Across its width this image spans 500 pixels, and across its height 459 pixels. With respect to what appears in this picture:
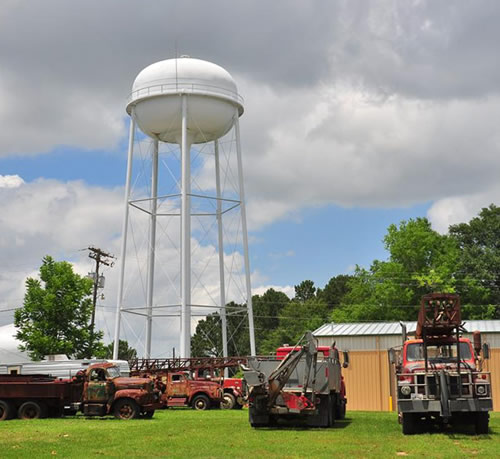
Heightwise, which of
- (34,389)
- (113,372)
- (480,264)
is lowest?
(34,389)

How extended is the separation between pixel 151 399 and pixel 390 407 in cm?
1360

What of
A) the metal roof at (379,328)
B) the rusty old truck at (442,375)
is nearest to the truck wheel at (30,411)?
the rusty old truck at (442,375)

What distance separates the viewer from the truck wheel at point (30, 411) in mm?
26578

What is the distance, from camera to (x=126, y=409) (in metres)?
26.0

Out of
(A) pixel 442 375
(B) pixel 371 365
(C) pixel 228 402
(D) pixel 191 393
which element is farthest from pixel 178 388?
(A) pixel 442 375

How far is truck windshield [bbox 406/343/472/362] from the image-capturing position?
19.5m

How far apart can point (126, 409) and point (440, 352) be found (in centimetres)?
1109

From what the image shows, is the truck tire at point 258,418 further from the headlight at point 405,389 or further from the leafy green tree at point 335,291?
the leafy green tree at point 335,291

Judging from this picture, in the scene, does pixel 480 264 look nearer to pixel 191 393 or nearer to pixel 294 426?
pixel 191 393

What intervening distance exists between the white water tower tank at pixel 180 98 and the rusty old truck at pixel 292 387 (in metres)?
23.2

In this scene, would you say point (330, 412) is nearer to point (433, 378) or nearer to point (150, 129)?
point (433, 378)

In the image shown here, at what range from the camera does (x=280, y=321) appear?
94812 mm

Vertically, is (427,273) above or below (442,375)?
above

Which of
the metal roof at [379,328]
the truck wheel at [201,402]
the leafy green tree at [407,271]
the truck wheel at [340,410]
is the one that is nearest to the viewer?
the truck wheel at [340,410]
